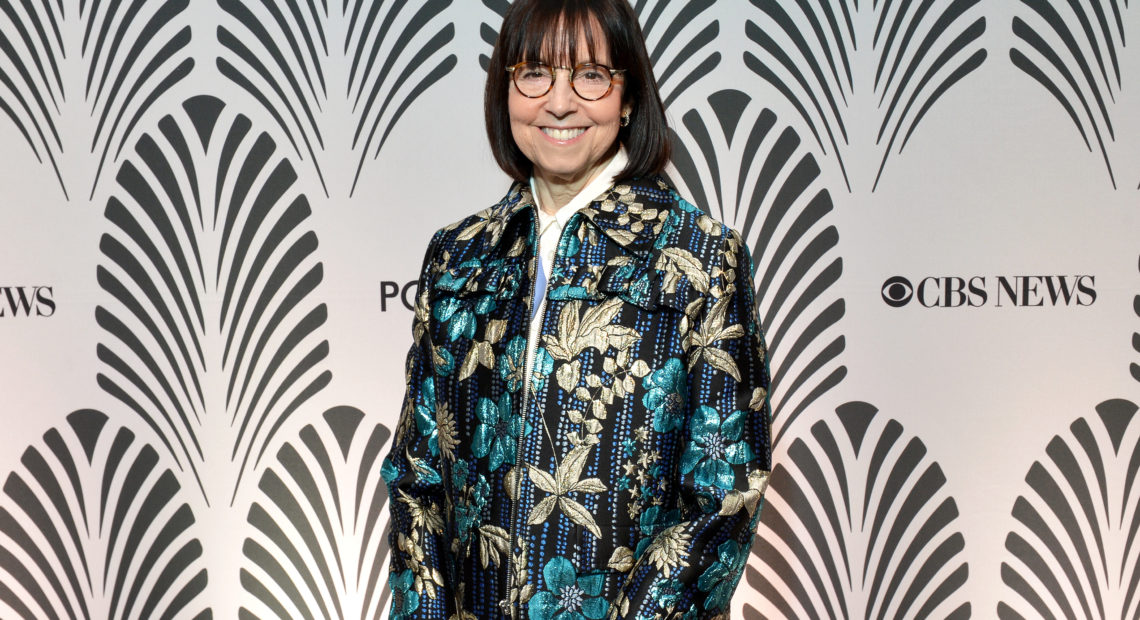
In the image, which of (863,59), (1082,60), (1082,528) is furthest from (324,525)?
(1082,60)

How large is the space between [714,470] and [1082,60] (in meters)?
1.41

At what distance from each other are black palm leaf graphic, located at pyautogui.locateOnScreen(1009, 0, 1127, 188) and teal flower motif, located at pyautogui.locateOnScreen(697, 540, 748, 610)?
1.34 metres

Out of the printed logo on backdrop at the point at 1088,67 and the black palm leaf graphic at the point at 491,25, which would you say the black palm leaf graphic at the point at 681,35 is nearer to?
the black palm leaf graphic at the point at 491,25

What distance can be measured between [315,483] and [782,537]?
3.55 ft

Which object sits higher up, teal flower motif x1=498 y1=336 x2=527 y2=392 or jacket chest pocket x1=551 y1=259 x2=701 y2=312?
jacket chest pocket x1=551 y1=259 x2=701 y2=312

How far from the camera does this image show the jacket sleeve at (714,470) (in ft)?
4.46

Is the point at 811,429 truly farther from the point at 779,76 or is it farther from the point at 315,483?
the point at 315,483

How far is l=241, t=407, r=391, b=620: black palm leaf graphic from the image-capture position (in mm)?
2326

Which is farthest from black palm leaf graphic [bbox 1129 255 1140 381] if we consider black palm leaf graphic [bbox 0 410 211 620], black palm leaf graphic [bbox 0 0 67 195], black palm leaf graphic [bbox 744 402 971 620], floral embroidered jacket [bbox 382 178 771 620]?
black palm leaf graphic [bbox 0 0 67 195]

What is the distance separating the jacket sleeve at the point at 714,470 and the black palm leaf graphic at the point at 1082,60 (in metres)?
1.11

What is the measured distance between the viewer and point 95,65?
2.29 m

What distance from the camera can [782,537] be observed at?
2.27 m

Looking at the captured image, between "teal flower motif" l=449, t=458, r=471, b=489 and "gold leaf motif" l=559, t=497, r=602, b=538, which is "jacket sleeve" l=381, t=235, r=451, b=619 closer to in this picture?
"teal flower motif" l=449, t=458, r=471, b=489

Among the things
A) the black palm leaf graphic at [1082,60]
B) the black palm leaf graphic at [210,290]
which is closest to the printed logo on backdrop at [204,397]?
the black palm leaf graphic at [210,290]
